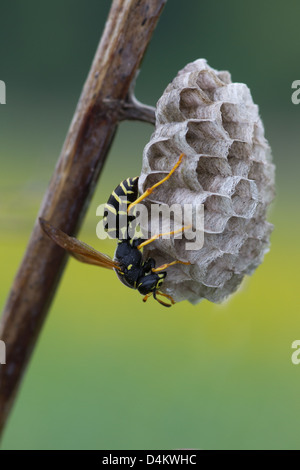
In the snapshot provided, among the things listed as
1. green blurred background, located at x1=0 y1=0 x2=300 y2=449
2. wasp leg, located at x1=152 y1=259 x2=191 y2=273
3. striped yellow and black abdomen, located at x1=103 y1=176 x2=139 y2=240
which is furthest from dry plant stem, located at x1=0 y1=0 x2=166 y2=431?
wasp leg, located at x1=152 y1=259 x2=191 y2=273

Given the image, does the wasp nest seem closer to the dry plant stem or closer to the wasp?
the wasp

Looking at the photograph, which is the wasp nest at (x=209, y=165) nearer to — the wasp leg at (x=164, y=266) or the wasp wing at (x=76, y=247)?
the wasp leg at (x=164, y=266)

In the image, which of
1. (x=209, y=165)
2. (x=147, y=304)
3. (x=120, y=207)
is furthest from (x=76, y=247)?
(x=147, y=304)

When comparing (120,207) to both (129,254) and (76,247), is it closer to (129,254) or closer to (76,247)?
(129,254)

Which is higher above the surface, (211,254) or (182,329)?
(211,254)

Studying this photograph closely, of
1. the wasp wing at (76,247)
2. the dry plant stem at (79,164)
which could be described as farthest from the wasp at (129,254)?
the dry plant stem at (79,164)

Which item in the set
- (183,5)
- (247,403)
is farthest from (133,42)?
(183,5)

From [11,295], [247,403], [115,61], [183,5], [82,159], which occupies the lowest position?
[247,403]

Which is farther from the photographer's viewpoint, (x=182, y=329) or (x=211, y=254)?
(x=182, y=329)

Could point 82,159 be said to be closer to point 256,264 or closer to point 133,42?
point 133,42
